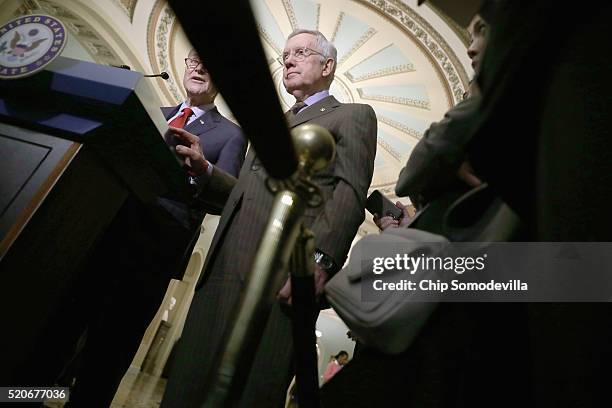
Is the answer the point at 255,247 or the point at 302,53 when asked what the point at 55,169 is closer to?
the point at 255,247

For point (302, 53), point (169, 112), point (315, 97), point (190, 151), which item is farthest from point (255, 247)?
point (169, 112)

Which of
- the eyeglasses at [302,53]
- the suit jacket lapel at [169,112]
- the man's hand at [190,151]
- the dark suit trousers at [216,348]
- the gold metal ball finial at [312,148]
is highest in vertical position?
the eyeglasses at [302,53]

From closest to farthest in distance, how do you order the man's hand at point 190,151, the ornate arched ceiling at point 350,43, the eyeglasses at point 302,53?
the man's hand at point 190,151
the eyeglasses at point 302,53
the ornate arched ceiling at point 350,43

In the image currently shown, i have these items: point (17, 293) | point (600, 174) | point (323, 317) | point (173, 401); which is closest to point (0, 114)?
point (17, 293)

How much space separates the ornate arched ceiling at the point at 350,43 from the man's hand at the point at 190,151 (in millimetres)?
4370

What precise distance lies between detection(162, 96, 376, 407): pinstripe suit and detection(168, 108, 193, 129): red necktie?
0.48 metres

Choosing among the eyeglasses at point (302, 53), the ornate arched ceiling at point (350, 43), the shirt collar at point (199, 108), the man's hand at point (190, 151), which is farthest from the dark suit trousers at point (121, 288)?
the ornate arched ceiling at point (350, 43)

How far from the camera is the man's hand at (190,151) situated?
1.15m

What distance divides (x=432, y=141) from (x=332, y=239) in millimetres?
461

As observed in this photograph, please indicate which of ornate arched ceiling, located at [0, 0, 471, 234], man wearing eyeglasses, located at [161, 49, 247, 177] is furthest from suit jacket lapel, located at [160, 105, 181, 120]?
ornate arched ceiling, located at [0, 0, 471, 234]

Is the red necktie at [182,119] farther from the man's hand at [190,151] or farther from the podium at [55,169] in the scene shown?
the podium at [55,169]

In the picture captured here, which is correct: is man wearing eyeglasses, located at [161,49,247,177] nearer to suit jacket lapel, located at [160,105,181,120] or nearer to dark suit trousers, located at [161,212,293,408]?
suit jacket lapel, located at [160,105,181,120]

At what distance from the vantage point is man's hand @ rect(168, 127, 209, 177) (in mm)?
1151

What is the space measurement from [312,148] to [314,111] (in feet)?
3.22
